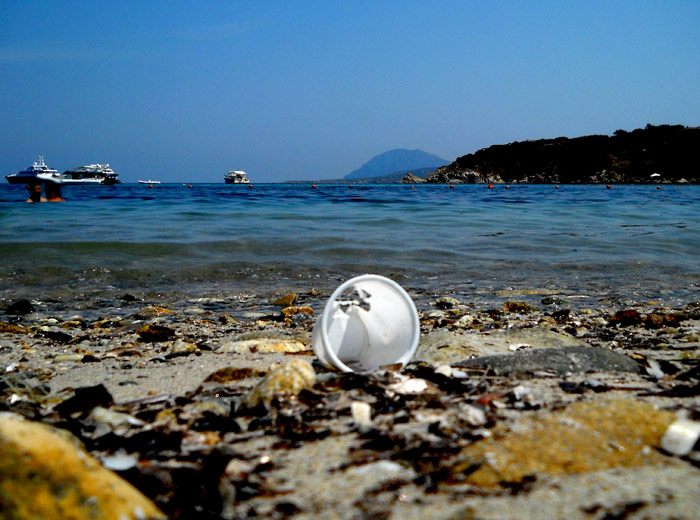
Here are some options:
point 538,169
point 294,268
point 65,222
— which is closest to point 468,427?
point 294,268

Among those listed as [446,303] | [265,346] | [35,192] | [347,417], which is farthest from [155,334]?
[35,192]

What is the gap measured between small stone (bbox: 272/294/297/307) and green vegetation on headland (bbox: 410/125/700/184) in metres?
92.0

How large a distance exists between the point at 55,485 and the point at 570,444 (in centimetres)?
168

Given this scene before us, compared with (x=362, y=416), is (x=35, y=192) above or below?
above

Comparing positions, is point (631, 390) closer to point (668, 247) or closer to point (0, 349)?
point (0, 349)

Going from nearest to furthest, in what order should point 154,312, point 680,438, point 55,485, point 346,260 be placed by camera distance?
1. point 55,485
2. point 680,438
3. point 154,312
4. point 346,260

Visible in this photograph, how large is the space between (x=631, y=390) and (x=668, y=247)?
942 cm

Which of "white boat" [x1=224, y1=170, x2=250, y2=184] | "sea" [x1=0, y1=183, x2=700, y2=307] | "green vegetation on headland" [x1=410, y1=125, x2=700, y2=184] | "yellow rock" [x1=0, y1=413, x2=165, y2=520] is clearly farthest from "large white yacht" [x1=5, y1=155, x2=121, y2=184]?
"yellow rock" [x1=0, y1=413, x2=165, y2=520]

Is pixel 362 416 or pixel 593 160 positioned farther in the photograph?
pixel 593 160

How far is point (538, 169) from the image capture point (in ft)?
350

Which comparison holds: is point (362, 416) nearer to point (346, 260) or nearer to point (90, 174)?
point (346, 260)

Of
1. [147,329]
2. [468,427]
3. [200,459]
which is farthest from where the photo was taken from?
[147,329]

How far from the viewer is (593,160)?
98.8m

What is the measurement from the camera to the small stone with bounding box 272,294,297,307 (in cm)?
612
